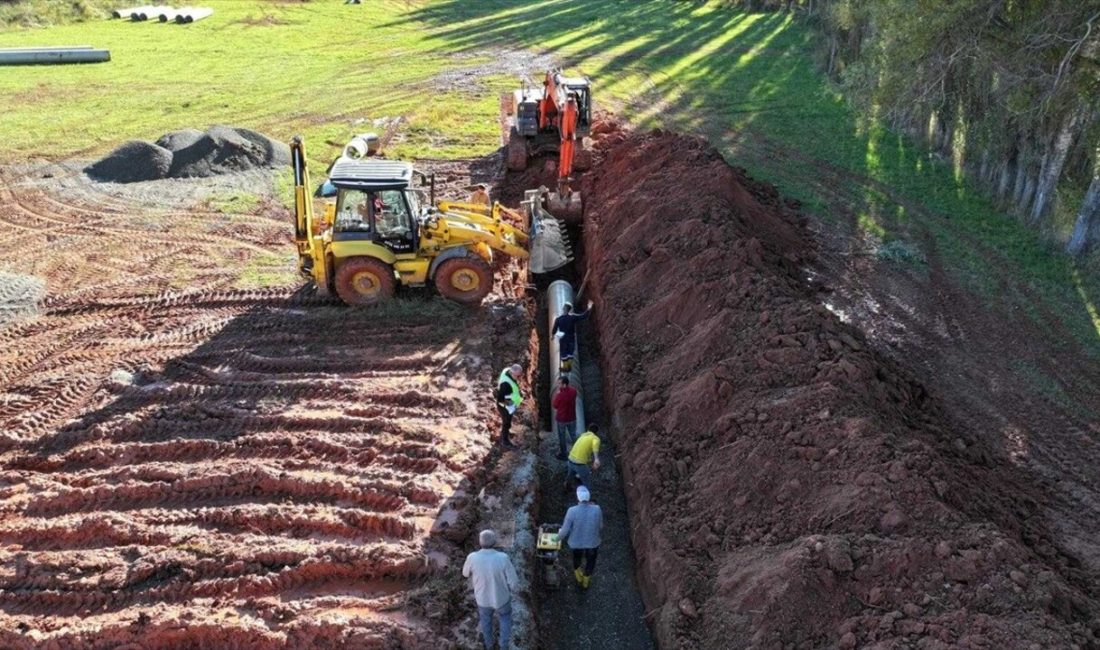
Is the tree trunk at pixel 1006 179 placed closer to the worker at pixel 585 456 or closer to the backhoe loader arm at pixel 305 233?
the worker at pixel 585 456

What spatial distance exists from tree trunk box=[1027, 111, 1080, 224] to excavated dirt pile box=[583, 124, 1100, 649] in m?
6.80

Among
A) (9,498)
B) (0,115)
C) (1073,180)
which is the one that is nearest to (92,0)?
(0,115)

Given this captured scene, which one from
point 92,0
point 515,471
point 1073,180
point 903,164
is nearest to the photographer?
point 515,471

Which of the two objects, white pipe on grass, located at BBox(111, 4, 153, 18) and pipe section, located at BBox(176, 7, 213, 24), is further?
white pipe on grass, located at BBox(111, 4, 153, 18)

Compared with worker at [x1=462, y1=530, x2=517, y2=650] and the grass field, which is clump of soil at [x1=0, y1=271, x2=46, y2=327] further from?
worker at [x1=462, y1=530, x2=517, y2=650]

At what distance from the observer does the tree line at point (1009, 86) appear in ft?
47.3

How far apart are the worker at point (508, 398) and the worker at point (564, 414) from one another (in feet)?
1.75

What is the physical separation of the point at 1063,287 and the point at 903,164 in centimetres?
731

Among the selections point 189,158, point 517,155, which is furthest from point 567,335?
point 189,158

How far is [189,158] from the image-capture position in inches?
803

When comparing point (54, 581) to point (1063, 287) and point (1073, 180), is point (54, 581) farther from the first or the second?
point (1073, 180)

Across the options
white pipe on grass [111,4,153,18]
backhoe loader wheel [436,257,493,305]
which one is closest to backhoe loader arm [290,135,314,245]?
backhoe loader wheel [436,257,493,305]

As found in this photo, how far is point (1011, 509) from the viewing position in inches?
344

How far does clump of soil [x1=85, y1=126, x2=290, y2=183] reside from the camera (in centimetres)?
2014
